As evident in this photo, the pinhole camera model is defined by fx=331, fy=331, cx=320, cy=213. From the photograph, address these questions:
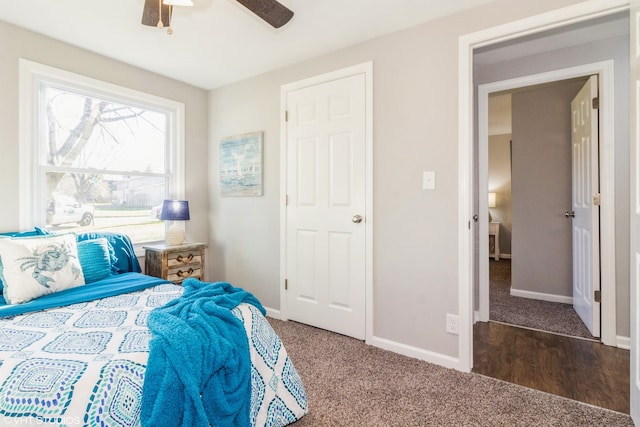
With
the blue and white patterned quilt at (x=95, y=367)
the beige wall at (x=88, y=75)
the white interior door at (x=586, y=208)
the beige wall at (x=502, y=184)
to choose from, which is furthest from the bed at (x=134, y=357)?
the beige wall at (x=502, y=184)

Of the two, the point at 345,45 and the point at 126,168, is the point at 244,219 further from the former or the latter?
the point at 345,45

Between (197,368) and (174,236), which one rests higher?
(174,236)

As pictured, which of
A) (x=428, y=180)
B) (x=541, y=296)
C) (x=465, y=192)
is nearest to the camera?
(x=465, y=192)

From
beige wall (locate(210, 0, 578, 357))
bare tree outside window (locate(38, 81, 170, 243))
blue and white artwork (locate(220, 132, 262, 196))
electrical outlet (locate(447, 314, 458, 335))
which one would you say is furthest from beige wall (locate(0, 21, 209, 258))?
electrical outlet (locate(447, 314, 458, 335))

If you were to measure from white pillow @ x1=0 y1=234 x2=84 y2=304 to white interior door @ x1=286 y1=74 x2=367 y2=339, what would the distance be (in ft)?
5.30

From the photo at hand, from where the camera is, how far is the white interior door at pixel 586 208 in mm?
2686

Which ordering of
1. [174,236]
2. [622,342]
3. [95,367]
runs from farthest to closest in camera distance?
[174,236], [622,342], [95,367]

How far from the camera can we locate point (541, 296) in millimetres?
3713

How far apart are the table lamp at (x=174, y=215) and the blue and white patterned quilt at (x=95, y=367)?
4.63 feet

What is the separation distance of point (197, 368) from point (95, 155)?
2506mm

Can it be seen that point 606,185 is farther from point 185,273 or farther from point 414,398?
point 185,273

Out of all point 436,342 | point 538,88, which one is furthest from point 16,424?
point 538,88

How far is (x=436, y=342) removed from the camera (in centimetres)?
229

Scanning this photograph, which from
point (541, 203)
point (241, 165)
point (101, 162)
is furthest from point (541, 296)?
point (101, 162)
